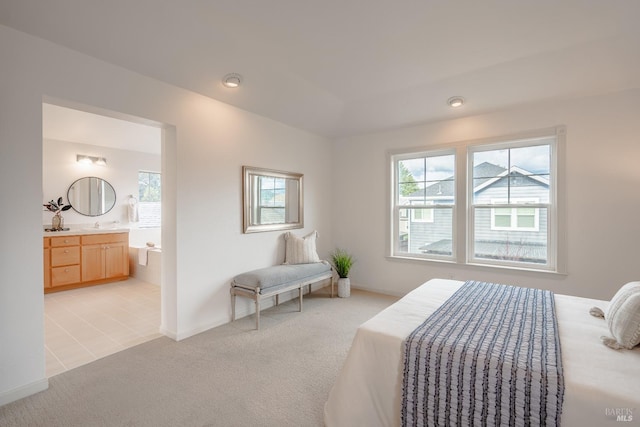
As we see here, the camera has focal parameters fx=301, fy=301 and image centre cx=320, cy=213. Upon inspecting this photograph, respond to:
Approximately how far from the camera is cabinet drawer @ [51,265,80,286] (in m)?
4.41

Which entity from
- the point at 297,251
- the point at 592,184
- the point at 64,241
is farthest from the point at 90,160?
the point at 592,184

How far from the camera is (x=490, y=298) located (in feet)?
7.19

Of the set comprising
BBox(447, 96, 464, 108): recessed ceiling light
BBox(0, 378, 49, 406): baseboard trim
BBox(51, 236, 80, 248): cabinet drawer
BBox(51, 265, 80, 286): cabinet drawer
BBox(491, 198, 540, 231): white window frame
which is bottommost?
BBox(0, 378, 49, 406): baseboard trim

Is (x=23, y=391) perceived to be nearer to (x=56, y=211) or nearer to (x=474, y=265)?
(x=56, y=211)

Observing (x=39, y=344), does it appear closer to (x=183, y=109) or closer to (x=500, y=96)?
(x=183, y=109)

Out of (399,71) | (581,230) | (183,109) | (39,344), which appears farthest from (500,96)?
(39,344)

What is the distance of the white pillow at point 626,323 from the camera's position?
1440 mm

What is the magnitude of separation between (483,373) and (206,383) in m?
1.89

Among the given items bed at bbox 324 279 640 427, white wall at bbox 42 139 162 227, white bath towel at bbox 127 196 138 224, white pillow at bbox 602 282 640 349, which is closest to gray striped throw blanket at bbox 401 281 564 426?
bed at bbox 324 279 640 427

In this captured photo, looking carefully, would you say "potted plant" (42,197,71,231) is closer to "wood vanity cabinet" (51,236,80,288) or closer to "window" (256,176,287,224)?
"wood vanity cabinet" (51,236,80,288)

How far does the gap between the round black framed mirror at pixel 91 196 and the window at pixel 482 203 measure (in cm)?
502

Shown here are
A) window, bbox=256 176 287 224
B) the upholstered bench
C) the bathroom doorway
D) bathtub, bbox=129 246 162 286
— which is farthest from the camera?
bathtub, bbox=129 246 162 286

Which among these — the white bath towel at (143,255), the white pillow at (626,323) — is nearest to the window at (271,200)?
the white bath towel at (143,255)

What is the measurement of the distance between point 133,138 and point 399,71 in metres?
4.64
